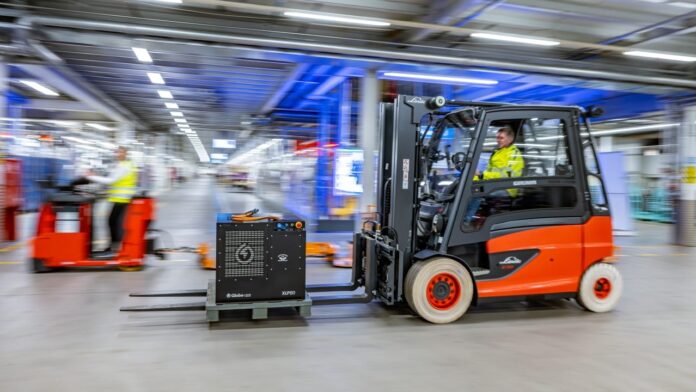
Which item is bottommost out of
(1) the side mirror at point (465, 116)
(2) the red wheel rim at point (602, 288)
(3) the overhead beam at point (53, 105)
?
(2) the red wheel rim at point (602, 288)

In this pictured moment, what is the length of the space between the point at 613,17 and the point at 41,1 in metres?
9.28

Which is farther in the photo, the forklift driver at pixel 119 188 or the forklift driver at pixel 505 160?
the forklift driver at pixel 119 188

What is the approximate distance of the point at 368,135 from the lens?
954cm

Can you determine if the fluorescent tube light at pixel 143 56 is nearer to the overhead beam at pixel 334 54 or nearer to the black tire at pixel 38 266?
the overhead beam at pixel 334 54

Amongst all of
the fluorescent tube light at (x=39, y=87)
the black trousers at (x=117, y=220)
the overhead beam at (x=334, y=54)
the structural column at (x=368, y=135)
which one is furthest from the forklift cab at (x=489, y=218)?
the fluorescent tube light at (x=39, y=87)

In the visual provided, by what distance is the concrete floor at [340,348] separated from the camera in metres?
3.30

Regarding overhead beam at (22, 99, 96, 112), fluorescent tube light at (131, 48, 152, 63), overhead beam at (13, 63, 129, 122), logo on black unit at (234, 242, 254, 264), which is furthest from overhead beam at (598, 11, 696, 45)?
overhead beam at (22, 99, 96, 112)

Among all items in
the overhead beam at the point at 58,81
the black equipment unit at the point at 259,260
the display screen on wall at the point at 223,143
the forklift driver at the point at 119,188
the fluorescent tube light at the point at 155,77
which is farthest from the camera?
the display screen on wall at the point at 223,143

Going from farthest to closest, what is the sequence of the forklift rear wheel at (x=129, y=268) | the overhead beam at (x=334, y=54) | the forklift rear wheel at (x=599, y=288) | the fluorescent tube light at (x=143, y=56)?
1. the fluorescent tube light at (x=143, y=56)
2. the overhead beam at (x=334, y=54)
3. the forklift rear wheel at (x=129, y=268)
4. the forklift rear wheel at (x=599, y=288)

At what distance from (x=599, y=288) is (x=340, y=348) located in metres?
3.00

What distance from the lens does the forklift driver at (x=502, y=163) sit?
4.69 meters

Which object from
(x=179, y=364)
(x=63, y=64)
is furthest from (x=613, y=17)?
(x=63, y=64)

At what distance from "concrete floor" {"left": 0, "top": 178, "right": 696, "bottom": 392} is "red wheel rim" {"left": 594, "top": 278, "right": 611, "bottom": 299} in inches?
9.2

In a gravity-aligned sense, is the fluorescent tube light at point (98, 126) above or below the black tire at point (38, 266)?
above
